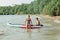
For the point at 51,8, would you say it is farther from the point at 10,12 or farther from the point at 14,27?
the point at 10,12

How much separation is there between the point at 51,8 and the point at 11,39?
49.7m

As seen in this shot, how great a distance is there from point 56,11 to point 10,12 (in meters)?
112

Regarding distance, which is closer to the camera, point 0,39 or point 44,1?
point 0,39

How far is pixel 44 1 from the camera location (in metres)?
101

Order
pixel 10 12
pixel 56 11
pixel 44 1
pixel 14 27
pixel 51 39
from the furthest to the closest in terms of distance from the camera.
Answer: pixel 10 12
pixel 44 1
pixel 56 11
pixel 14 27
pixel 51 39

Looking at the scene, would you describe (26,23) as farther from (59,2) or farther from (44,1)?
(44,1)

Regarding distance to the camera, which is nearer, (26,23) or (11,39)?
(11,39)

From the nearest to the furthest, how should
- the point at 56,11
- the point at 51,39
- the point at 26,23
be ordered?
the point at 51,39 < the point at 26,23 < the point at 56,11

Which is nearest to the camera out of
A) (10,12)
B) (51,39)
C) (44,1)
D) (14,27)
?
(51,39)

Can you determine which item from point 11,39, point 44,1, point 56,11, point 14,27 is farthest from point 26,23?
point 44,1

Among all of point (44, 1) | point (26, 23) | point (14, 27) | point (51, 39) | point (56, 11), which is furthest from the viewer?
point (44, 1)

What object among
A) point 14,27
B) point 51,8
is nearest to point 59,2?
point 51,8

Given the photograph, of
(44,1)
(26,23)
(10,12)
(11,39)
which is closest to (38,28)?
(26,23)

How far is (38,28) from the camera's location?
27.0 meters
